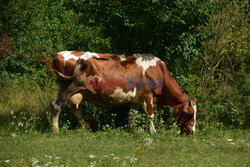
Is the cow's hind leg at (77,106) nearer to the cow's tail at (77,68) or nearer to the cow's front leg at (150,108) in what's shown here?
the cow's tail at (77,68)

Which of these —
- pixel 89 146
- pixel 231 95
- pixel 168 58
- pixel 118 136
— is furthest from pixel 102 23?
pixel 231 95

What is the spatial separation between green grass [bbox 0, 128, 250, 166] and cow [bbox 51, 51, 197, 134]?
69 centimetres

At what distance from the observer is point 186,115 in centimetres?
795

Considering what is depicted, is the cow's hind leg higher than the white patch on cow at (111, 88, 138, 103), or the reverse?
the white patch on cow at (111, 88, 138, 103)

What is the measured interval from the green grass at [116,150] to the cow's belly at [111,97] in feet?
2.33

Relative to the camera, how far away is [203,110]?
29.6 ft

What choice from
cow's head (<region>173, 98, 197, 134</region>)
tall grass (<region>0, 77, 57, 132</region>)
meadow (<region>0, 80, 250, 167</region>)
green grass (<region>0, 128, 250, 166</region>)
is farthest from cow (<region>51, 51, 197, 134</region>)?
tall grass (<region>0, 77, 57, 132</region>)

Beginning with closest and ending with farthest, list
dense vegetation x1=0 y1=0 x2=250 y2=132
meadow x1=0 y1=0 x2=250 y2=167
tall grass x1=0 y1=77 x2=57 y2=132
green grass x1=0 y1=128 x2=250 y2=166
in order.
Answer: green grass x1=0 y1=128 x2=250 y2=166 < meadow x1=0 y1=0 x2=250 y2=167 < tall grass x1=0 y1=77 x2=57 y2=132 < dense vegetation x1=0 y1=0 x2=250 y2=132

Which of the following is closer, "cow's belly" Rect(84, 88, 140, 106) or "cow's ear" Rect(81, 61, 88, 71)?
"cow's ear" Rect(81, 61, 88, 71)

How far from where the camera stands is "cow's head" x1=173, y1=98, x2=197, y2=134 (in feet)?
25.9

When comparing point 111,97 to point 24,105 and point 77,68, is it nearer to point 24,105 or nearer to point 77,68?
point 77,68

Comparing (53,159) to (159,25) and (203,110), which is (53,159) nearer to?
(159,25)

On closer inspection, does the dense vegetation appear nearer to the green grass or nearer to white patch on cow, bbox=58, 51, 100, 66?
the green grass

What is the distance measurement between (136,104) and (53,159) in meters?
3.57
